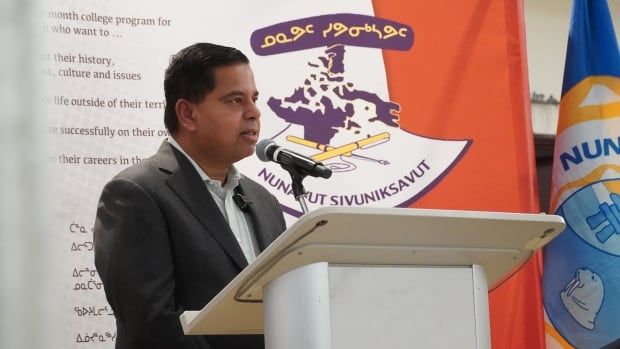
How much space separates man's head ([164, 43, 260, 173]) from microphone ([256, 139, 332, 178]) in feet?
1.22

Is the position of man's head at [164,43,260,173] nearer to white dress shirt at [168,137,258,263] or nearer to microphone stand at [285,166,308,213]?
white dress shirt at [168,137,258,263]

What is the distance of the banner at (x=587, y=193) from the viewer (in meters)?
3.33

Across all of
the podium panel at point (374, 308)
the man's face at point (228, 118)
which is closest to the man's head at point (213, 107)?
the man's face at point (228, 118)

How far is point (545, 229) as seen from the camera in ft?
4.88

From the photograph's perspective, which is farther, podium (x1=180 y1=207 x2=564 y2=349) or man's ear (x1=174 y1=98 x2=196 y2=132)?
man's ear (x1=174 y1=98 x2=196 y2=132)

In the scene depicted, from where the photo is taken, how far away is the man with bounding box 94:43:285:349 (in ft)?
6.46

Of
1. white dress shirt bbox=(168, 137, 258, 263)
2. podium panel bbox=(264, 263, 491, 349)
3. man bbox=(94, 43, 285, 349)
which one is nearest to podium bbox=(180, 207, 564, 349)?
podium panel bbox=(264, 263, 491, 349)

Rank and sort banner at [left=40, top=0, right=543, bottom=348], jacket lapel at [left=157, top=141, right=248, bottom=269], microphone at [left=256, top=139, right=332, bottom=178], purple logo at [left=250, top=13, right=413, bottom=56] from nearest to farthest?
microphone at [left=256, top=139, right=332, bottom=178] → jacket lapel at [left=157, top=141, right=248, bottom=269] → banner at [left=40, top=0, right=543, bottom=348] → purple logo at [left=250, top=13, right=413, bottom=56]

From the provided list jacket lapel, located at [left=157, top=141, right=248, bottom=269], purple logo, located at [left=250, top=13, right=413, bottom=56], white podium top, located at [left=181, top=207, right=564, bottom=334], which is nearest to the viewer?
white podium top, located at [left=181, top=207, right=564, bottom=334]

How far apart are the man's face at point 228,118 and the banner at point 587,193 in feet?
5.29

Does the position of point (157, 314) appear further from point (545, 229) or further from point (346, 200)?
point (346, 200)

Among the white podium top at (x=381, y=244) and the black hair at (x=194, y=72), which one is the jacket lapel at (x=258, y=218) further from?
the white podium top at (x=381, y=244)

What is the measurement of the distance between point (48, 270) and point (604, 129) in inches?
135

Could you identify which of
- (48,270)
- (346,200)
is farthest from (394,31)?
(48,270)
